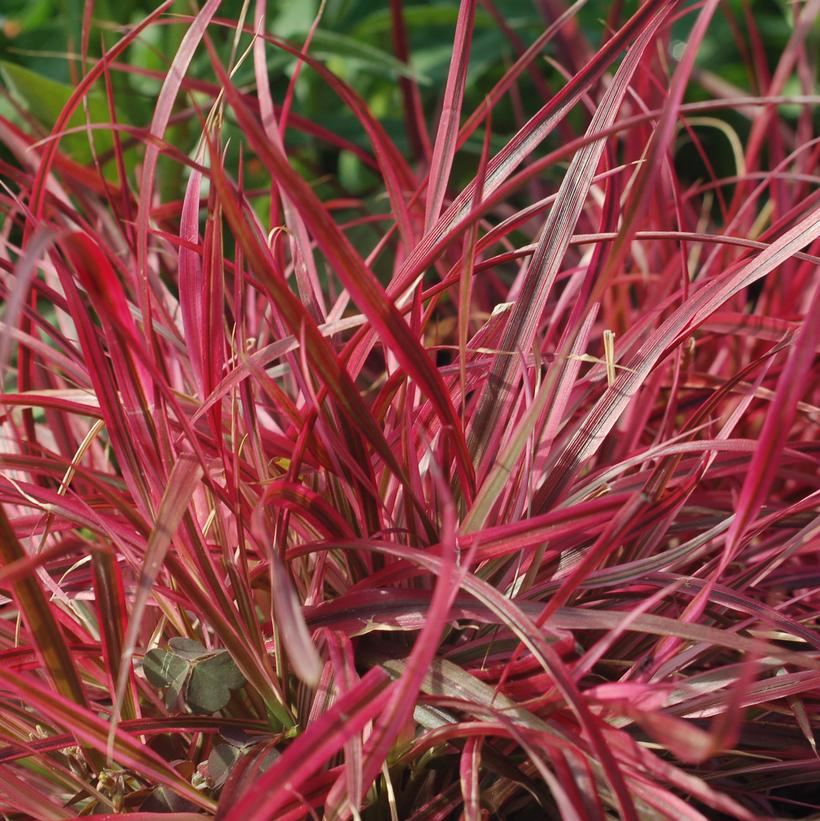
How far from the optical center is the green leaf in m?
0.41

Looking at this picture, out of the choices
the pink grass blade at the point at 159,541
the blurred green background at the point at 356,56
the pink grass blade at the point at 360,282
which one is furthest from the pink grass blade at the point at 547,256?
the blurred green background at the point at 356,56

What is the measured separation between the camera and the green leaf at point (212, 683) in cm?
41

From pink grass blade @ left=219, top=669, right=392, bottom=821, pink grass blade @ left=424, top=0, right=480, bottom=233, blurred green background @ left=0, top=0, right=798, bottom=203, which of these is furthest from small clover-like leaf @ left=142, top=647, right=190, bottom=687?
blurred green background @ left=0, top=0, right=798, bottom=203

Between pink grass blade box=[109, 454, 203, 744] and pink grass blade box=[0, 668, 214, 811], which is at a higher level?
pink grass blade box=[109, 454, 203, 744]

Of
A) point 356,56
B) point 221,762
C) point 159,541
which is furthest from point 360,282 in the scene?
point 356,56

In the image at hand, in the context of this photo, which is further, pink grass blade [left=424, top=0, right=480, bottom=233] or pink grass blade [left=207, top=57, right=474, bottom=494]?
pink grass blade [left=424, top=0, right=480, bottom=233]

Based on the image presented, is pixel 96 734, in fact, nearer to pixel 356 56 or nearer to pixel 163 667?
pixel 163 667

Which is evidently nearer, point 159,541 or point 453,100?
point 159,541

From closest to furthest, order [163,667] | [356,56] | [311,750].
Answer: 1. [311,750]
2. [163,667]
3. [356,56]

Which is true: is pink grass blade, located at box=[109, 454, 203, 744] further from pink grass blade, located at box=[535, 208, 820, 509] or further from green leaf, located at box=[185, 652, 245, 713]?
pink grass blade, located at box=[535, 208, 820, 509]

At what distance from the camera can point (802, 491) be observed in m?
0.66

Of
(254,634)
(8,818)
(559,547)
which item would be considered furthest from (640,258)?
(8,818)

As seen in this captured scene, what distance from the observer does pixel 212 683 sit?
411 mm

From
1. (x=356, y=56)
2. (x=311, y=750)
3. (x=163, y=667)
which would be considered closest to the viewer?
(x=311, y=750)
